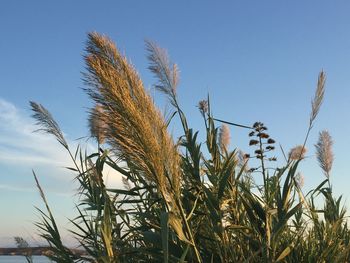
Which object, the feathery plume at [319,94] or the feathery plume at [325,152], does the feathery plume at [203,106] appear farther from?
the feathery plume at [325,152]

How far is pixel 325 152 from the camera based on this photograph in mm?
5836

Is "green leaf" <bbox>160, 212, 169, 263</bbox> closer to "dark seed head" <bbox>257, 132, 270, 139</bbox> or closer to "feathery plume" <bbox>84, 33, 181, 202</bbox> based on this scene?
"feathery plume" <bbox>84, 33, 181, 202</bbox>

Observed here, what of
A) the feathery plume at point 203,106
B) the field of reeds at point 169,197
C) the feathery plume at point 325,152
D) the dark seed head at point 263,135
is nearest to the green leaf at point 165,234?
the field of reeds at point 169,197

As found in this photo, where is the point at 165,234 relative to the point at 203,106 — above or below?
below

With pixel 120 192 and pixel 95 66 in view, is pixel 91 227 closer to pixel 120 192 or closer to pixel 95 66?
pixel 120 192

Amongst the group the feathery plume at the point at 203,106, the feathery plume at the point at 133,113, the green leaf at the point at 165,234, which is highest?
the feathery plume at the point at 203,106

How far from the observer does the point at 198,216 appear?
129 inches

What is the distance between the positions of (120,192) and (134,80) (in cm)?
145

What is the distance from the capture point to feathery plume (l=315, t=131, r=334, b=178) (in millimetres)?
5602

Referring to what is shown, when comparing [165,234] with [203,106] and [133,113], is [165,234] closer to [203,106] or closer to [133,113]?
[133,113]

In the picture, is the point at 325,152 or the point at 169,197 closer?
the point at 169,197

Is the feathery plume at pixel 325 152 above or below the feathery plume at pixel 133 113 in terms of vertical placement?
above

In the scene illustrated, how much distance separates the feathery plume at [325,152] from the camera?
18.4ft

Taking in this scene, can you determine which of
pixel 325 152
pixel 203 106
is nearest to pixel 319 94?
pixel 203 106
